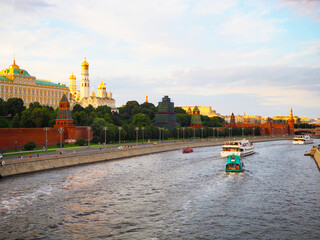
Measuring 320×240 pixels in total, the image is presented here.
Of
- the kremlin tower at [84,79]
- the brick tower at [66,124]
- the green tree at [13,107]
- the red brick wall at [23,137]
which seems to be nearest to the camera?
the red brick wall at [23,137]

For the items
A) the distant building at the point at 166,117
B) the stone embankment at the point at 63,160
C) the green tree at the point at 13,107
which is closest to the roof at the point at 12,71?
the green tree at the point at 13,107

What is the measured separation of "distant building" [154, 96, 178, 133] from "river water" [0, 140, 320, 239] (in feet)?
312

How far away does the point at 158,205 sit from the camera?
1331 inches

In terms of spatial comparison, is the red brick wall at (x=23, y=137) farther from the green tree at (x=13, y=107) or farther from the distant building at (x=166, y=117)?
the distant building at (x=166, y=117)

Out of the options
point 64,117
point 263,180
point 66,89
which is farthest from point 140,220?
point 66,89

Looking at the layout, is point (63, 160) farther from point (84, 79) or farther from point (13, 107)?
point (84, 79)

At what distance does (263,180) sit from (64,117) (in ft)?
183

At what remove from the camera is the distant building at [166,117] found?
149 metres

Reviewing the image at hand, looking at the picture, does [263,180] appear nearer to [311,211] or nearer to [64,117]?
[311,211]

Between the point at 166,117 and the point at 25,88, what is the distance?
55.7m

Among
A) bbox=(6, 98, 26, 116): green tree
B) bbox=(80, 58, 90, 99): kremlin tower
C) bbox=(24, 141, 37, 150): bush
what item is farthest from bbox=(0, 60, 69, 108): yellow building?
bbox=(24, 141, 37, 150): bush

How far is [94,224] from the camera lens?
1108 inches

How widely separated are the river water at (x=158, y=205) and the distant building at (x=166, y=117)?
95035mm

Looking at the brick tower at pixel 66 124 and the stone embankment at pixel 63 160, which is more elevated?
the brick tower at pixel 66 124
